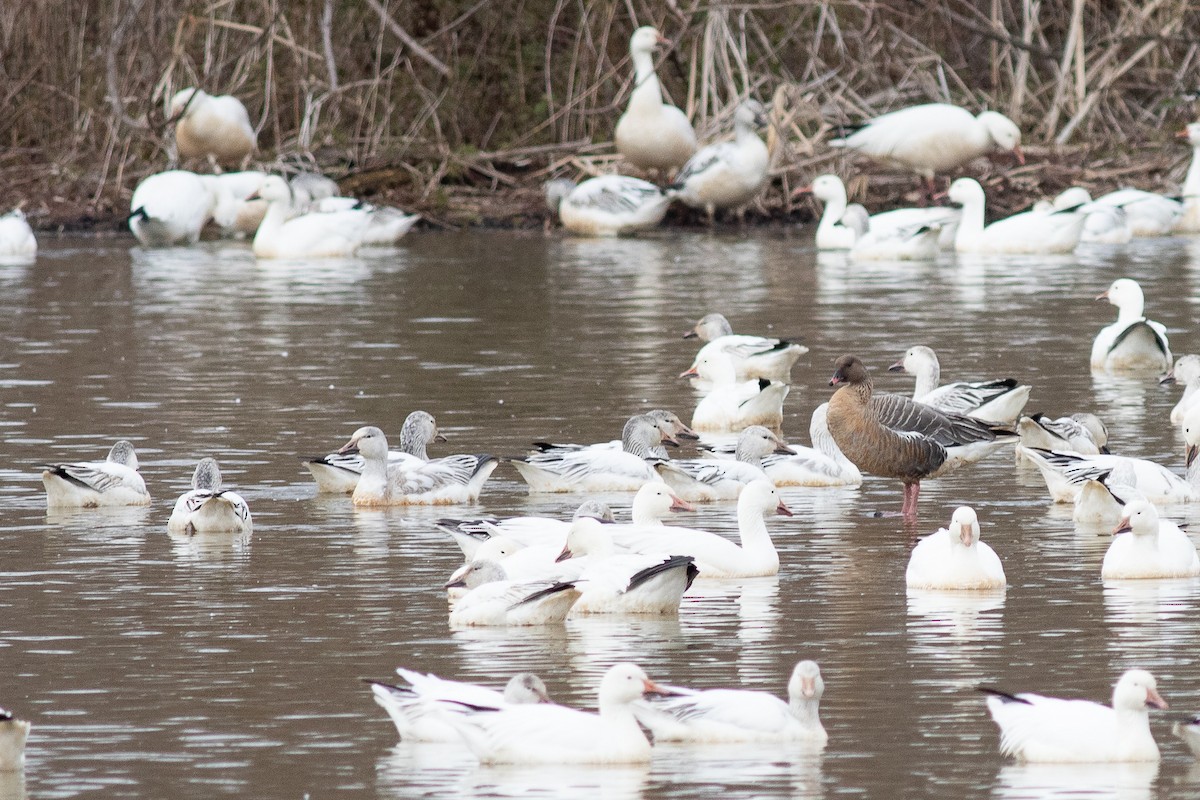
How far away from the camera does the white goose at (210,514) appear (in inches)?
406

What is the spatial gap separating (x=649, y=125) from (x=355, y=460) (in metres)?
18.0

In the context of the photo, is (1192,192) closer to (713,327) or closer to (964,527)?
(713,327)

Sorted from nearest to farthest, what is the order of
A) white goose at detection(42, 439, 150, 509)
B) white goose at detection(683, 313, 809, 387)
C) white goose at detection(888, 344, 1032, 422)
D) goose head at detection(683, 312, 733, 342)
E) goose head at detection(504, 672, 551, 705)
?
goose head at detection(504, 672, 551, 705) < white goose at detection(42, 439, 150, 509) < white goose at detection(888, 344, 1032, 422) < white goose at detection(683, 313, 809, 387) < goose head at detection(683, 312, 733, 342)

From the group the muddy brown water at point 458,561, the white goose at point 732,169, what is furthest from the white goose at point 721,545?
the white goose at point 732,169

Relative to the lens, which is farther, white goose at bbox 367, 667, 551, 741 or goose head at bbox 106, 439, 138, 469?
goose head at bbox 106, 439, 138, 469

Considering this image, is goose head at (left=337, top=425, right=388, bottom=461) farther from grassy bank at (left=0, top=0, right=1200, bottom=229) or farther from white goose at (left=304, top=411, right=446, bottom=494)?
grassy bank at (left=0, top=0, right=1200, bottom=229)

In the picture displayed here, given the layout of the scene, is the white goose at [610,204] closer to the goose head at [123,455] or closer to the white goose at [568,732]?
the goose head at [123,455]

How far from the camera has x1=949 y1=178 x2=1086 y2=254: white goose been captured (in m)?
25.1

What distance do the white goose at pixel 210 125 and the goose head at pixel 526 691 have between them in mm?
22711

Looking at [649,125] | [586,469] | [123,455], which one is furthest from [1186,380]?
[649,125]

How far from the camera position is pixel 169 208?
27344mm

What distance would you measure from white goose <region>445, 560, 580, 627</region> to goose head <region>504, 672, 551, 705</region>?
1558mm

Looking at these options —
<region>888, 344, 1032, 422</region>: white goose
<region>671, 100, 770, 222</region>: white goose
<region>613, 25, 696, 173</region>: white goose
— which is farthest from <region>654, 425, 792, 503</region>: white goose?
<region>613, 25, 696, 173</region>: white goose

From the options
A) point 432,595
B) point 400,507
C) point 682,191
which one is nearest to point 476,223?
point 682,191
